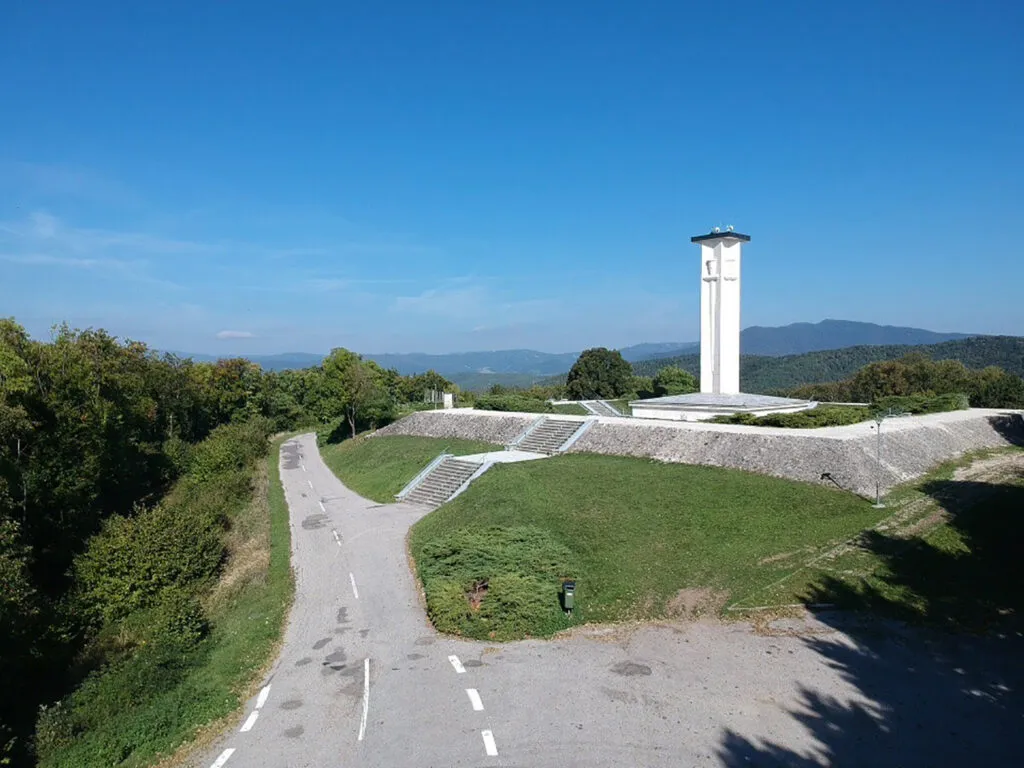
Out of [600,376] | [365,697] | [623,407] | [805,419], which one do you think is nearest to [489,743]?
[365,697]

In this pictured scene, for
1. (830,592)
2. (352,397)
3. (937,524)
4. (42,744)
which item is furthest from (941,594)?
(352,397)

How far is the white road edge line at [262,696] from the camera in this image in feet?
35.1

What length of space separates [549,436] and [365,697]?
69.7ft

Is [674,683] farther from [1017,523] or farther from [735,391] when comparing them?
[735,391]

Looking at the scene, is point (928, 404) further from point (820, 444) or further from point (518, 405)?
point (518, 405)

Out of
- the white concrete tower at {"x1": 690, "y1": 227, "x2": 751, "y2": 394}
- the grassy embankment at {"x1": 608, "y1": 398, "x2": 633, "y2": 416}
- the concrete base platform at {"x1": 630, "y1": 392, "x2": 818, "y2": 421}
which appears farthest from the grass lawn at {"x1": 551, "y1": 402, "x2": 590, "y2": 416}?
the white concrete tower at {"x1": 690, "y1": 227, "x2": 751, "y2": 394}

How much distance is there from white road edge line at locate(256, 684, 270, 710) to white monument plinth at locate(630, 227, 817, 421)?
27.9 m

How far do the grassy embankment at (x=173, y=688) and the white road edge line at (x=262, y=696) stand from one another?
258 millimetres

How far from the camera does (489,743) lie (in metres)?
9.12

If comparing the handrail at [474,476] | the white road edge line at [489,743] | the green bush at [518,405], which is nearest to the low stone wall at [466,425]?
the green bush at [518,405]

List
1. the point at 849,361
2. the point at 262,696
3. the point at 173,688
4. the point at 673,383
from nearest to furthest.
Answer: the point at 262,696
the point at 173,688
the point at 673,383
the point at 849,361

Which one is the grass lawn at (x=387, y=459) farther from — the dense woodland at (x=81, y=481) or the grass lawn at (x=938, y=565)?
the grass lawn at (x=938, y=565)

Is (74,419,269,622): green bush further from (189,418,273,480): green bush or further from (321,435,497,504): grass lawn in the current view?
(189,418,273,480): green bush

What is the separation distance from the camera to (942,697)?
9.99 metres
